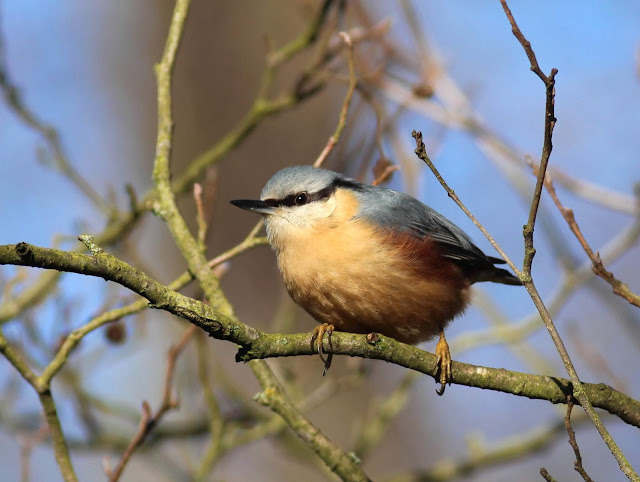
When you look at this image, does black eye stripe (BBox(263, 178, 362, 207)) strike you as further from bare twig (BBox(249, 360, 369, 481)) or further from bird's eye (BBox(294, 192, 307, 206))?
bare twig (BBox(249, 360, 369, 481))

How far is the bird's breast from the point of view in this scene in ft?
9.51

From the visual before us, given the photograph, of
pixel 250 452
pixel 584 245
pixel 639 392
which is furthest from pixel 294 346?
pixel 639 392

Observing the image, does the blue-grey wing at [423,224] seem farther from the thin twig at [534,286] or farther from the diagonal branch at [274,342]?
the thin twig at [534,286]

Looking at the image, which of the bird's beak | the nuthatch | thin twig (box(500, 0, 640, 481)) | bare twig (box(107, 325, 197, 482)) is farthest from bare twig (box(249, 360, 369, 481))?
thin twig (box(500, 0, 640, 481))

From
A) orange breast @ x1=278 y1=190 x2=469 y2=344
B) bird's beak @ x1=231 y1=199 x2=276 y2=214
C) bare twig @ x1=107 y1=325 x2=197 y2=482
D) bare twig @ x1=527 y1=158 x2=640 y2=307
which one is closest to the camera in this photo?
bare twig @ x1=527 y1=158 x2=640 y2=307

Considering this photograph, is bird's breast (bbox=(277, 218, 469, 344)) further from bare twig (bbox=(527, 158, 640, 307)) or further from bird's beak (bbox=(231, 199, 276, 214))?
bare twig (bbox=(527, 158, 640, 307))

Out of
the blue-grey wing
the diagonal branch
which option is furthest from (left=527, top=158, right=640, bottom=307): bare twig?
the blue-grey wing

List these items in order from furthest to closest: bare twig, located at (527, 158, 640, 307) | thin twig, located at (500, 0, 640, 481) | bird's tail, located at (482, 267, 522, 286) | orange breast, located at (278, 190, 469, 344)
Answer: bird's tail, located at (482, 267, 522, 286) → orange breast, located at (278, 190, 469, 344) → bare twig, located at (527, 158, 640, 307) → thin twig, located at (500, 0, 640, 481)

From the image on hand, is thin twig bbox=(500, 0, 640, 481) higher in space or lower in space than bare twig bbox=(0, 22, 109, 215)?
lower

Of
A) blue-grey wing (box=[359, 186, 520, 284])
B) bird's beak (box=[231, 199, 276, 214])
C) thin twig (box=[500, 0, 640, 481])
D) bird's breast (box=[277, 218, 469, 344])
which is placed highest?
bird's beak (box=[231, 199, 276, 214])

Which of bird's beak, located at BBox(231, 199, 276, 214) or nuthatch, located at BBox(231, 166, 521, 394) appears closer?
nuthatch, located at BBox(231, 166, 521, 394)

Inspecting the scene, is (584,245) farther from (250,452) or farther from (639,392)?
(639,392)

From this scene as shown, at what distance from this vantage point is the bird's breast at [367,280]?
9.51ft

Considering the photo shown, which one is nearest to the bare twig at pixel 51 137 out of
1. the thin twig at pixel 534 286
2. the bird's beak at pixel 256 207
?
the bird's beak at pixel 256 207
